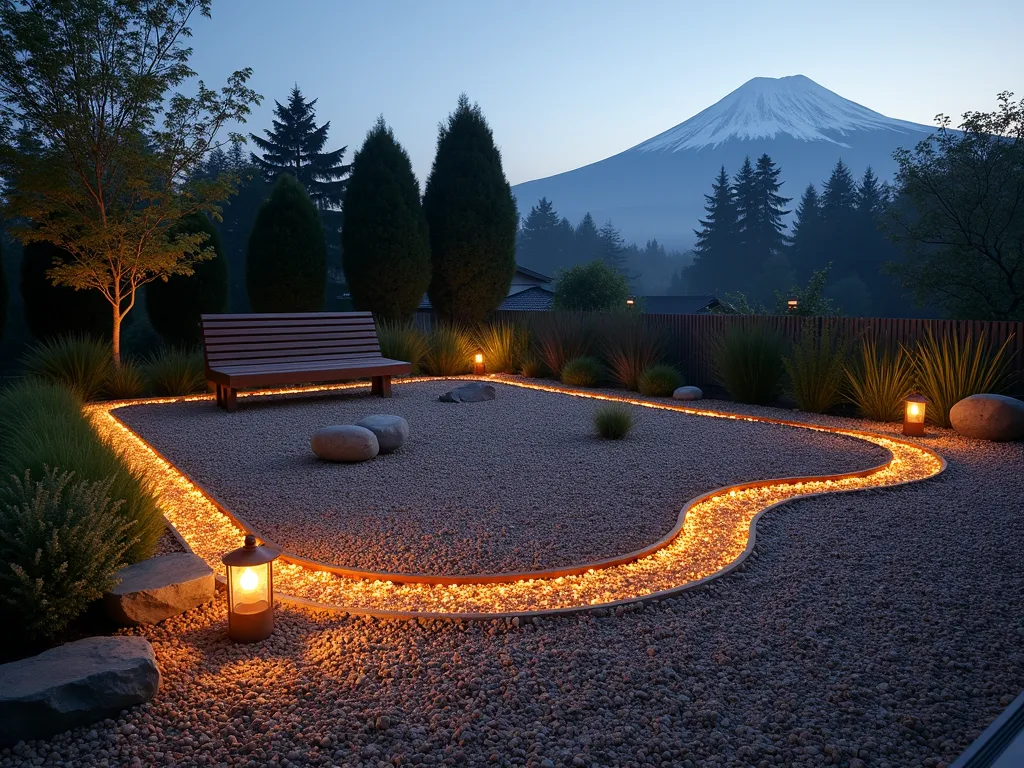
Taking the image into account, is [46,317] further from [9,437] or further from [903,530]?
[903,530]

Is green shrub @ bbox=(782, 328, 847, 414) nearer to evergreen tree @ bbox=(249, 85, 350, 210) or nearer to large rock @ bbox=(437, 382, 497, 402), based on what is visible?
large rock @ bbox=(437, 382, 497, 402)

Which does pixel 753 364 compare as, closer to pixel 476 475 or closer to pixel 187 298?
pixel 476 475

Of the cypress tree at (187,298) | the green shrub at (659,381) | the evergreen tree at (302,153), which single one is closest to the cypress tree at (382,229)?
the cypress tree at (187,298)

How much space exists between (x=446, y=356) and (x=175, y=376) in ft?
11.2

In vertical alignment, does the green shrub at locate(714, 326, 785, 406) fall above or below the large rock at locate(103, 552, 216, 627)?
above

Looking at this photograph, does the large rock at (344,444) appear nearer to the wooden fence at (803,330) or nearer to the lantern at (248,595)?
the lantern at (248,595)

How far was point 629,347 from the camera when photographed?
843cm

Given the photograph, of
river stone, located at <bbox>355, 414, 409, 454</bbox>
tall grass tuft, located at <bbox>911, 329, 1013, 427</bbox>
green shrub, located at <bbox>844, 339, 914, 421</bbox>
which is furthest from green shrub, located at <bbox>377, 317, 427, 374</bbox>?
tall grass tuft, located at <bbox>911, 329, 1013, 427</bbox>

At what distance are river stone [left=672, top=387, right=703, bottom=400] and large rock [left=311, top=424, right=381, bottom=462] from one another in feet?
13.3

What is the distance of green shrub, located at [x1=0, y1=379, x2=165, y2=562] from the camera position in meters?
2.69

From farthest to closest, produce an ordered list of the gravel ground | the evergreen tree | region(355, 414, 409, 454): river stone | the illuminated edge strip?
the evergreen tree → region(355, 414, 409, 454): river stone → the gravel ground → the illuminated edge strip

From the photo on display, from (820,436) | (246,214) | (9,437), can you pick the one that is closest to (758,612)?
(820,436)

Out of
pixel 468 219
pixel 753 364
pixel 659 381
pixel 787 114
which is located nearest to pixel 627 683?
pixel 753 364

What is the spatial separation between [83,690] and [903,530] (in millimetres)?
3313
